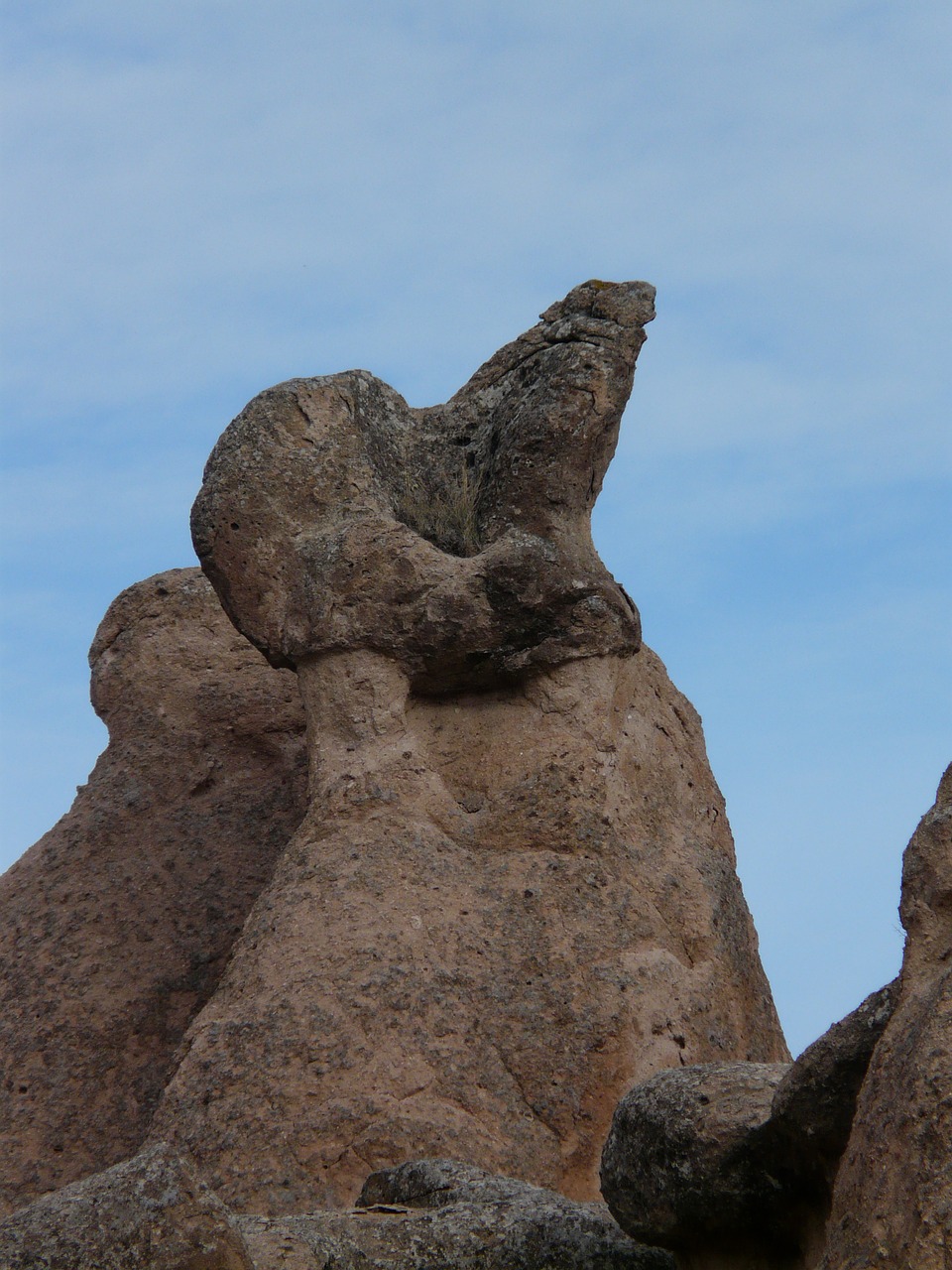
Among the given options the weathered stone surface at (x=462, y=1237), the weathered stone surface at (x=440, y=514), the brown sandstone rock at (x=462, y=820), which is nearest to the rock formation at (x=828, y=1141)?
the weathered stone surface at (x=462, y=1237)

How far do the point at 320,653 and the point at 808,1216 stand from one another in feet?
13.7

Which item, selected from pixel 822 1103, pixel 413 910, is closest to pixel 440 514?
pixel 413 910

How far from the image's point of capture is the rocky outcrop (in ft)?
18.5

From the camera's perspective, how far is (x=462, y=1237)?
637cm

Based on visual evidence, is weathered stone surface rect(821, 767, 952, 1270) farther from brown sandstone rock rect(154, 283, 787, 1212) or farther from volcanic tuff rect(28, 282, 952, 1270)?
brown sandstone rock rect(154, 283, 787, 1212)

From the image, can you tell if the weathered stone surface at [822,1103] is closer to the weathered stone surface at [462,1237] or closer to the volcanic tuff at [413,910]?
the volcanic tuff at [413,910]

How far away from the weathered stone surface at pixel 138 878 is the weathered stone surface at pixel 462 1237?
329cm

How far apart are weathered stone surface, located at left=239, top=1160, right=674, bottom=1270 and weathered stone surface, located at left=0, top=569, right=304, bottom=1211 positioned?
130 inches

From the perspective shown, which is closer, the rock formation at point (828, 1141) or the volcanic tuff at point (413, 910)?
the rock formation at point (828, 1141)

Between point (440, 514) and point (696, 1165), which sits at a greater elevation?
point (440, 514)

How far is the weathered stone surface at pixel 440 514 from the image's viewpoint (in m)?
9.22

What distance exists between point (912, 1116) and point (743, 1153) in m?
0.98

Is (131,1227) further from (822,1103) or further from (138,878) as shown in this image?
(138,878)

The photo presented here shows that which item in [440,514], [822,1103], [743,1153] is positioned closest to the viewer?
[822,1103]
